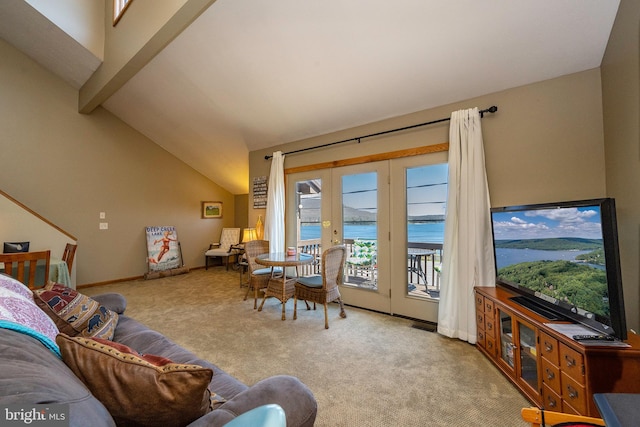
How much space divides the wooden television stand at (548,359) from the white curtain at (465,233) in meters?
0.22

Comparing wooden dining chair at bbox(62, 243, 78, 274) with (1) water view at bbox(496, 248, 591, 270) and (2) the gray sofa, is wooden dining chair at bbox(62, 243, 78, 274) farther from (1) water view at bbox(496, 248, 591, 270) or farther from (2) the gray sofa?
(1) water view at bbox(496, 248, 591, 270)

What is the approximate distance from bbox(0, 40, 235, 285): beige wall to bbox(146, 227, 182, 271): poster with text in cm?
17

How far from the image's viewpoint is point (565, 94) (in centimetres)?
226

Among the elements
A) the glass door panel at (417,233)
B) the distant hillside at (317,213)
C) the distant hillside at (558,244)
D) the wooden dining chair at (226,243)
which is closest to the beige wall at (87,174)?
the wooden dining chair at (226,243)

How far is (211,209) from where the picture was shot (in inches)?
255

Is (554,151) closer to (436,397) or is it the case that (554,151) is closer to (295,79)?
(436,397)

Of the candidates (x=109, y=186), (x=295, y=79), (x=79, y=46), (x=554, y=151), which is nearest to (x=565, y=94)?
(x=554, y=151)

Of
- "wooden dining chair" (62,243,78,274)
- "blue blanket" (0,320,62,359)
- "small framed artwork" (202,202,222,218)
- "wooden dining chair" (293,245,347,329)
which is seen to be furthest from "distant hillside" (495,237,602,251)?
"small framed artwork" (202,202,222,218)

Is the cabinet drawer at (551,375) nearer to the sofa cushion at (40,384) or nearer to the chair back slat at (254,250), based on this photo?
the sofa cushion at (40,384)

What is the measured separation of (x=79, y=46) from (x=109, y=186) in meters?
2.33

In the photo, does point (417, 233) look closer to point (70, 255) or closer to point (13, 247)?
point (70, 255)

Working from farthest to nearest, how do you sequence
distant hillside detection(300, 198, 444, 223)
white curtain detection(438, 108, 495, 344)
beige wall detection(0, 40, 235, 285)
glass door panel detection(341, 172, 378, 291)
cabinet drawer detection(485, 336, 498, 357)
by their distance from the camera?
beige wall detection(0, 40, 235, 285), glass door panel detection(341, 172, 378, 291), distant hillside detection(300, 198, 444, 223), white curtain detection(438, 108, 495, 344), cabinet drawer detection(485, 336, 498, 357)

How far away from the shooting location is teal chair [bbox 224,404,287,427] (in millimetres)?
599

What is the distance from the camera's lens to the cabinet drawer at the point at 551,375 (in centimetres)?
152
